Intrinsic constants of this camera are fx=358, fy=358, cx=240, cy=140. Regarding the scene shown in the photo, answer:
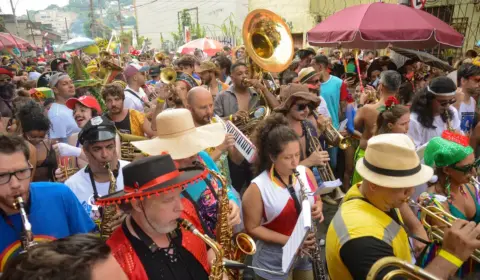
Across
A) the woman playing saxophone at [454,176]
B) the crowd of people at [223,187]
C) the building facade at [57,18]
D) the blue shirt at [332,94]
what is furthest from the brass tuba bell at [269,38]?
the building facade at [57,18]

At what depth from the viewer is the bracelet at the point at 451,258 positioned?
2.04m

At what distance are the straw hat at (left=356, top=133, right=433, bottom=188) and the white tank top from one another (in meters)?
0.92

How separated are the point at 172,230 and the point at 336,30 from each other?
6.95m

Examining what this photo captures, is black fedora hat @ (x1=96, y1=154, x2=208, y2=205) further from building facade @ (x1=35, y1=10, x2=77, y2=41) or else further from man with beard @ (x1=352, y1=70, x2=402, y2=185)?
building facade @ (x1=35, y1=10, x2=77, y2=41)

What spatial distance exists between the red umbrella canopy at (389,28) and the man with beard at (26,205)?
6.55 metres

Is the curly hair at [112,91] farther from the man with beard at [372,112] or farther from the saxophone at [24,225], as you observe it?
the man with beard at [372,112]

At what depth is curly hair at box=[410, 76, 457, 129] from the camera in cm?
462

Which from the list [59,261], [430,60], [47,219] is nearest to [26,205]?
[47,219]

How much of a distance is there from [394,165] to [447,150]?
1.01 meters

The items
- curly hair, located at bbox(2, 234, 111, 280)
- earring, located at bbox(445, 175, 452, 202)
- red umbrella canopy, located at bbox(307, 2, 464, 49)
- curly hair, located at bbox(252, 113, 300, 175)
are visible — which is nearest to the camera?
curly hair, located at bbox(2, 234, 111, 280)

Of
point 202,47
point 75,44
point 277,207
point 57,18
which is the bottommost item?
point 277,207

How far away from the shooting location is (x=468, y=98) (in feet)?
19.5

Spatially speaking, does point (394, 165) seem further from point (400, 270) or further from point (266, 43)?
point (266, 43)

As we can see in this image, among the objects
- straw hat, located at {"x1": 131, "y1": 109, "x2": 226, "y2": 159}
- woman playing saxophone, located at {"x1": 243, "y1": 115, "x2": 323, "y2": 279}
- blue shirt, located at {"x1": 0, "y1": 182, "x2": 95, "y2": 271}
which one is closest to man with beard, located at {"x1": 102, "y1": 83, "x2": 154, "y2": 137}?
straw hat, located at {"x1": 131, "y1": 109, "x2": 226, "y2": 159}
